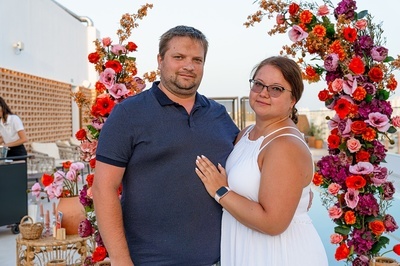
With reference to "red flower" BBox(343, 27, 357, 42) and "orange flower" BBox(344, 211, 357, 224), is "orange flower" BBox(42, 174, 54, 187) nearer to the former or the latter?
"orange flower" BBox(344, 211, 357, 224)

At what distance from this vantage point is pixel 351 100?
2.62 meters

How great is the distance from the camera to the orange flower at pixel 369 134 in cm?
258

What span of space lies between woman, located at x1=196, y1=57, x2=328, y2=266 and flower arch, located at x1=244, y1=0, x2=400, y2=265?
2.86 feet

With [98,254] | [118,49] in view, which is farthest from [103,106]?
[98,254]

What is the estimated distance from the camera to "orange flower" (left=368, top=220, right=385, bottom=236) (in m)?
2.61

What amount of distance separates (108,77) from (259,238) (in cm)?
130

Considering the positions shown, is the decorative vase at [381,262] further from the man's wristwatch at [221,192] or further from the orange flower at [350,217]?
the man's wristwatch at [221,192]

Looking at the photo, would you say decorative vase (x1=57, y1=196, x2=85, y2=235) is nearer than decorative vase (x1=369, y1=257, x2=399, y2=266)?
No

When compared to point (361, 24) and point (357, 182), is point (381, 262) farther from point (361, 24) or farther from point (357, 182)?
point (361, 24)

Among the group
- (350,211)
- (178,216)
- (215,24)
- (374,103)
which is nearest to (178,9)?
(215,24)

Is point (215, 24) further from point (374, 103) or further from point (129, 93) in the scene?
point (374, 103)

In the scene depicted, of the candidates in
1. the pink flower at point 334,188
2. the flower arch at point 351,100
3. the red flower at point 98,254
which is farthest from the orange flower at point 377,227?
the red flower at point 98,254

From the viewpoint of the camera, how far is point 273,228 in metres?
1.68

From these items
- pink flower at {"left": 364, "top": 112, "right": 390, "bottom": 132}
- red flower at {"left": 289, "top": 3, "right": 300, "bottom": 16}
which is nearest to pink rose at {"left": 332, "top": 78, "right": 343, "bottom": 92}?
pink flower at {"left": 364, "top": 112, "right": 390, "bottom": 132}
